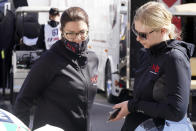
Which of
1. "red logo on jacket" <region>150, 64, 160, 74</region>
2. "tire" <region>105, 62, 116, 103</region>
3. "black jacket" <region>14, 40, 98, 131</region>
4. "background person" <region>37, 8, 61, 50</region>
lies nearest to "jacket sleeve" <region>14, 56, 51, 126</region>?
"black jacket" <region>14, 40, 98, 131</region>

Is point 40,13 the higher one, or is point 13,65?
point 40,13

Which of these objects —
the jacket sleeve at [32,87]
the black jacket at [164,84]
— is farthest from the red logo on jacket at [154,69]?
the jacket sleeve at [32,87]

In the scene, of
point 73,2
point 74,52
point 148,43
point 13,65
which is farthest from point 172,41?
point 73,2

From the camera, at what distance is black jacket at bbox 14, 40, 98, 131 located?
145 inches

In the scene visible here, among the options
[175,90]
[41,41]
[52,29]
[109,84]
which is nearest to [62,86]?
[175,90]

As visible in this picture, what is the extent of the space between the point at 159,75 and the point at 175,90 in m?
0.17

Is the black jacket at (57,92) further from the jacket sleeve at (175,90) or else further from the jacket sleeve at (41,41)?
the jacket sleeve at (41,41)

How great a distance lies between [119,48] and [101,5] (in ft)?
8.00

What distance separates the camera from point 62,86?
12.1ft

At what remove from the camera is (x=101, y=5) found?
13703 millimetres

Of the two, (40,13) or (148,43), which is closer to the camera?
(148,43)

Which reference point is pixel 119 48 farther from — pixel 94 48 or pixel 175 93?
pixel 175 93

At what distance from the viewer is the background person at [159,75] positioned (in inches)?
124

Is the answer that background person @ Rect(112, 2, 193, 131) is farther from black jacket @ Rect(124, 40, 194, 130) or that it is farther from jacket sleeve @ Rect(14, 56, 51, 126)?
jacket sleeve @ Rect(14, 56, 51, 126)
